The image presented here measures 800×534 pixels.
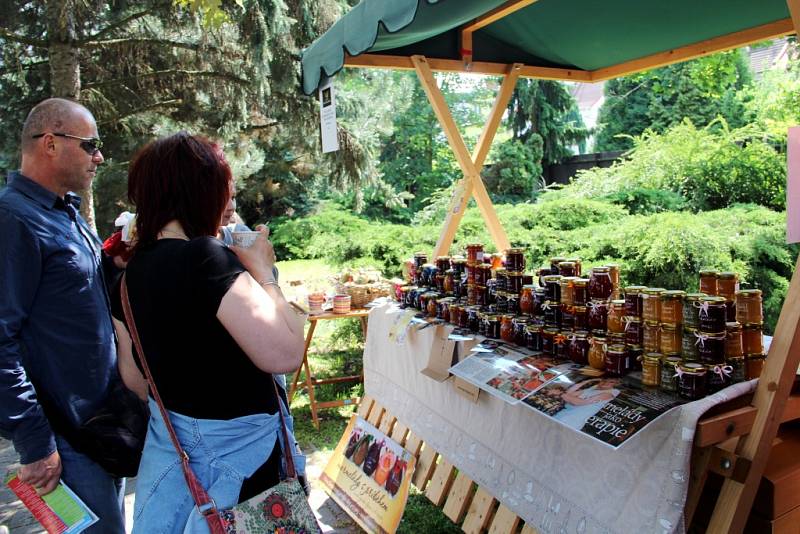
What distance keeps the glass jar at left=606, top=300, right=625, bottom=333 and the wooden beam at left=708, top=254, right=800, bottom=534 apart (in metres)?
0.51

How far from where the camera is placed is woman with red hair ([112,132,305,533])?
1.39 meters

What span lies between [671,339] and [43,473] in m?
1.94

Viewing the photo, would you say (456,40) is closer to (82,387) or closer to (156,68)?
(82,387)

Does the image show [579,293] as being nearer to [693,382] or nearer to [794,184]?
[693,382]

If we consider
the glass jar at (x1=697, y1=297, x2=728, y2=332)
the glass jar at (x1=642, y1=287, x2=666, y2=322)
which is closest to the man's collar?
the glass jar at (x1=642, y1=287, x2=666, y2=322)

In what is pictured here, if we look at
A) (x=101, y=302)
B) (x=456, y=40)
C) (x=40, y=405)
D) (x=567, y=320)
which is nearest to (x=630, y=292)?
(x=567, y=320)

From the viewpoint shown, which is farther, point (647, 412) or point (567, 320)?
point (567, 320)

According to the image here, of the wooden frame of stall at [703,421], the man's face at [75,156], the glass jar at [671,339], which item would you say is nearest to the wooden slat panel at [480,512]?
the wooden frame of stall at [703,421]

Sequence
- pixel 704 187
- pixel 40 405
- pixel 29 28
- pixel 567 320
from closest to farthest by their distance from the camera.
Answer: pixel 40 405
pixel 567 320
pixel 29 28
pixel 704 187

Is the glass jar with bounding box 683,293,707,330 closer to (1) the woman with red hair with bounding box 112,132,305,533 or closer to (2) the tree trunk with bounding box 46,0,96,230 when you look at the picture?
(1) the woman with red hair with bounding box 112,132,305,533

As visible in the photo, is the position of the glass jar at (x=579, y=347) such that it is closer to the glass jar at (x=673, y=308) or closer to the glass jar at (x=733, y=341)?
the glass jar at (x=673, y=308)

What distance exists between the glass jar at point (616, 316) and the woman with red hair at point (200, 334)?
1171mm

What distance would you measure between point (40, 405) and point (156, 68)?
5690 mm

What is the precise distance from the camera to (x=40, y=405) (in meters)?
1.74
